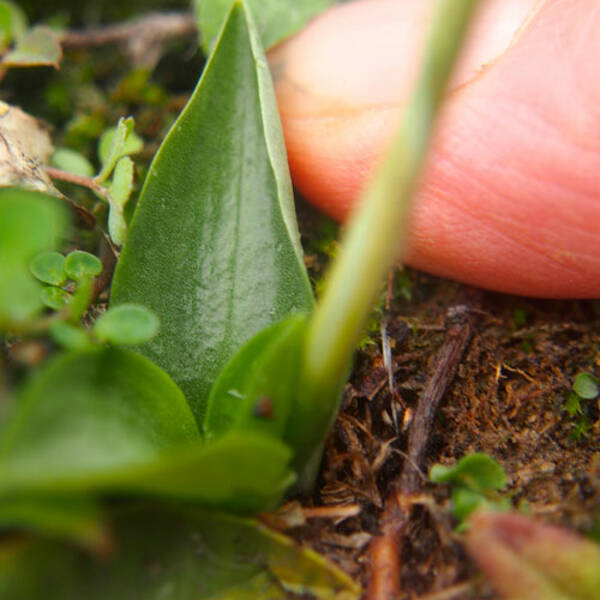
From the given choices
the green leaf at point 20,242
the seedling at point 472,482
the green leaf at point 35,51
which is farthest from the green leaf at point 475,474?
the green leaf at point 35,51

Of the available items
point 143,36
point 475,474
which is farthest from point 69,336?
point 143,36

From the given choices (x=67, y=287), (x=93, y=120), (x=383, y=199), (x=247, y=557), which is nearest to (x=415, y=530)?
(x=247, y=557)

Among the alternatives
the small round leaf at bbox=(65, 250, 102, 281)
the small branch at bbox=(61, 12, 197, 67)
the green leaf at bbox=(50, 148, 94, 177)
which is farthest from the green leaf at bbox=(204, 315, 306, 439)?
the small branch at bbox=(61, 12, 197, 67)

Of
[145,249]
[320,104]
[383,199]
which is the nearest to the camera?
[383,199]

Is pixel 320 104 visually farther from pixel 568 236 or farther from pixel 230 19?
pixel 568 236

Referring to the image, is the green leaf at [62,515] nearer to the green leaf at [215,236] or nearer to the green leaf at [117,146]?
Answer: the green leaf at [215,236]

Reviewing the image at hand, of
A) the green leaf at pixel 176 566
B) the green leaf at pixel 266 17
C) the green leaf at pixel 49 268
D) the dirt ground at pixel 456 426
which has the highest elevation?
the green leaf at pixel 266 17
